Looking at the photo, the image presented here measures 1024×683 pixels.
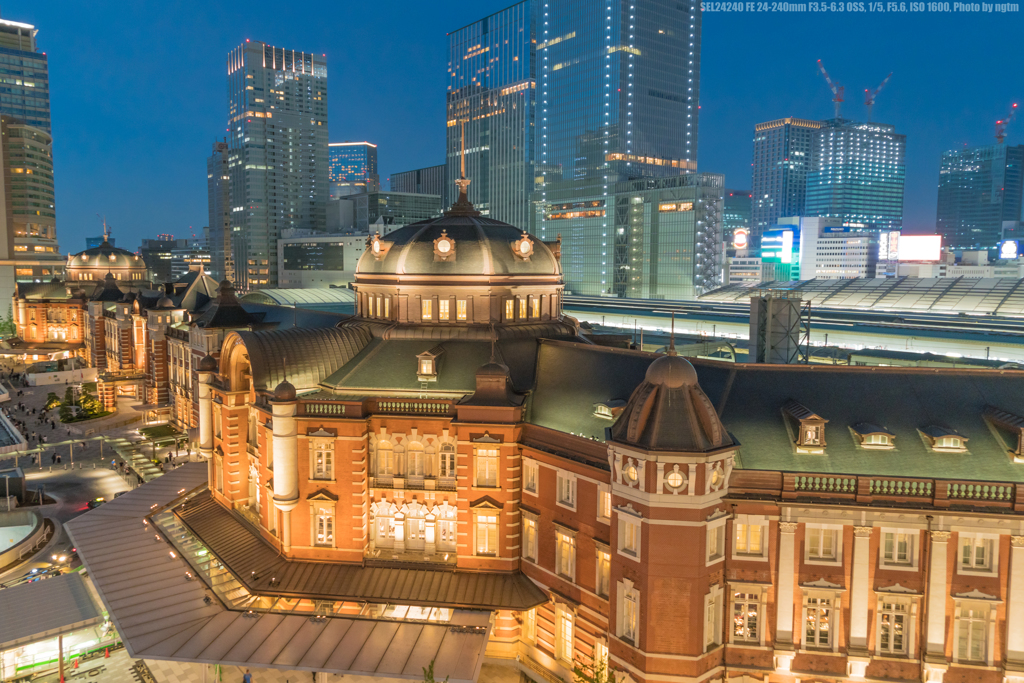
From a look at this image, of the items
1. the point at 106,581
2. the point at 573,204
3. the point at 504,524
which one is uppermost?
the point at 573,204

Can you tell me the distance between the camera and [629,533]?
Result: 33656 mm

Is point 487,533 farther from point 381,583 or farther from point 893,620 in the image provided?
point 893,620

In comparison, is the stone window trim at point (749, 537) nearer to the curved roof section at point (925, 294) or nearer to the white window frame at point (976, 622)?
the white window frame at point (976, 622)

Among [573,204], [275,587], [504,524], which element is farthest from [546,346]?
[573,204]

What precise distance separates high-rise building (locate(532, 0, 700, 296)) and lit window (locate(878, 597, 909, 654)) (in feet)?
493

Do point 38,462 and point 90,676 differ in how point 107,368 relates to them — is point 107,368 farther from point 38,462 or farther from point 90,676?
point 90,676

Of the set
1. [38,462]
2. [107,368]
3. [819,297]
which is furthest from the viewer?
[819,297]

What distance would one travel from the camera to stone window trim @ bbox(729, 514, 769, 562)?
33344mm

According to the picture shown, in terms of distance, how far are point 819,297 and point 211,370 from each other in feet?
354

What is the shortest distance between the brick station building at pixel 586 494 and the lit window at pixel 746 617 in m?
0.11

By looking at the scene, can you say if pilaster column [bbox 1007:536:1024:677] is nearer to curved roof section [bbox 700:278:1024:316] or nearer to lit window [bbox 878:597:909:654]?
lit window [bbox 878:597:909:654]

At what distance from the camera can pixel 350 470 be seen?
43.0 meters

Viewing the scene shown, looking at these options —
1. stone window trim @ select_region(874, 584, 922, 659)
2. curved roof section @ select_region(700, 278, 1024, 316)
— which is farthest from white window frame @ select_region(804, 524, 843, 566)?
curved roof section @ select_region(700, 278, 1024, 316)

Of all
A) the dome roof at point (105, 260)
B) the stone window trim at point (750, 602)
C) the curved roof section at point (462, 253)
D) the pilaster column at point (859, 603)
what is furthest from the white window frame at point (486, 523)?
the dome roof at point (105, 260)
